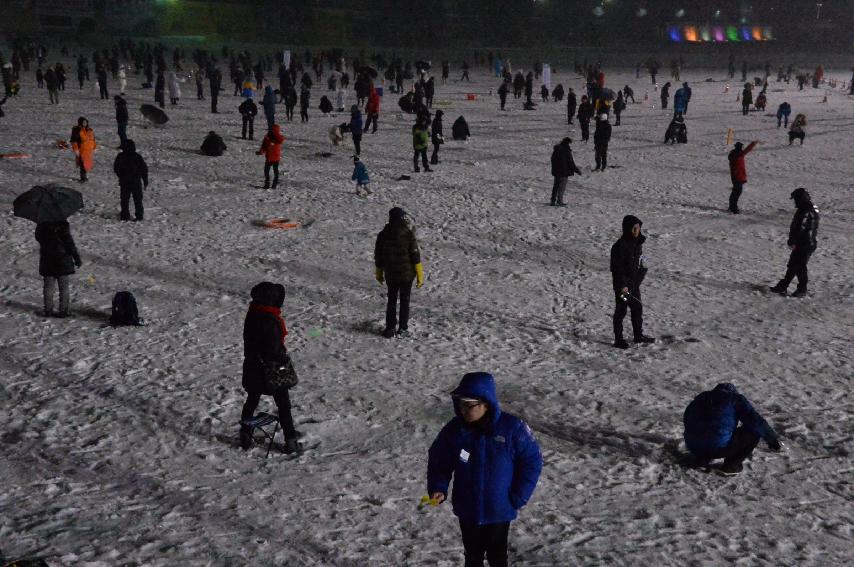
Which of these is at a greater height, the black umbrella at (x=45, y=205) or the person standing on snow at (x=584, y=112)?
the person standing on snow at (x=584, y=112)

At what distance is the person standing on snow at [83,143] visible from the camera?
1541 centimetres

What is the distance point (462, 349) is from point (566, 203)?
8.13 m

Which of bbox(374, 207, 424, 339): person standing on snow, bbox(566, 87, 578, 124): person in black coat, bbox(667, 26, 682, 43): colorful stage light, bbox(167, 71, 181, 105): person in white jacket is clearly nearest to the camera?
bbox(374, 207, 424, 339): person standing on snow

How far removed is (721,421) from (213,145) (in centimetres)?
1622

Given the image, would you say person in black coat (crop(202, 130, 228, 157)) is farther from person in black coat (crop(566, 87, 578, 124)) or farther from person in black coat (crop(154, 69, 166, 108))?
person in black coat (crop(566, 87, 578, 124))

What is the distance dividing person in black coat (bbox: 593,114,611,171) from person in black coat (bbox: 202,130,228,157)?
9.03 metres

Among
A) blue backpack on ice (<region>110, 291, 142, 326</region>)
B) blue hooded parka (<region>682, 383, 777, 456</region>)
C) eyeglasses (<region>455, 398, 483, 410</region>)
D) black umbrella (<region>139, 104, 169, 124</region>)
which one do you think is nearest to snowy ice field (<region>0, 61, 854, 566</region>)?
blue backpack on ice (<region>110, 291, 142, 326</region>)

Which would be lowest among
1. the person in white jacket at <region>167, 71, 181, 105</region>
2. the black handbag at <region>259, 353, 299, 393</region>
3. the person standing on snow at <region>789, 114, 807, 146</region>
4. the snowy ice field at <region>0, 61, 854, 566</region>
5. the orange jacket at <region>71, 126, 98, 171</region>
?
the snowy ice field at <region>0, 61, 854, 566</region>

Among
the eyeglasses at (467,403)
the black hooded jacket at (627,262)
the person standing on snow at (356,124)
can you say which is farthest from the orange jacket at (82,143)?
the eyeglasses at (467,403)

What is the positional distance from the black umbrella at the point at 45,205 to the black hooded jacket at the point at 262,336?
400cm

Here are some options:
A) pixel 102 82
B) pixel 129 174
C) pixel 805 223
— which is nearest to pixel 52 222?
pixel 129 174

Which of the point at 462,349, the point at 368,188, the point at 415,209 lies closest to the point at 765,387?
the point at 462,349

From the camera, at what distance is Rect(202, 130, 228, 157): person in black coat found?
1966 centimetres

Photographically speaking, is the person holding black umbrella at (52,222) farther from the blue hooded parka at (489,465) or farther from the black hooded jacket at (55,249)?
the blue hooded parka at (489,465)
